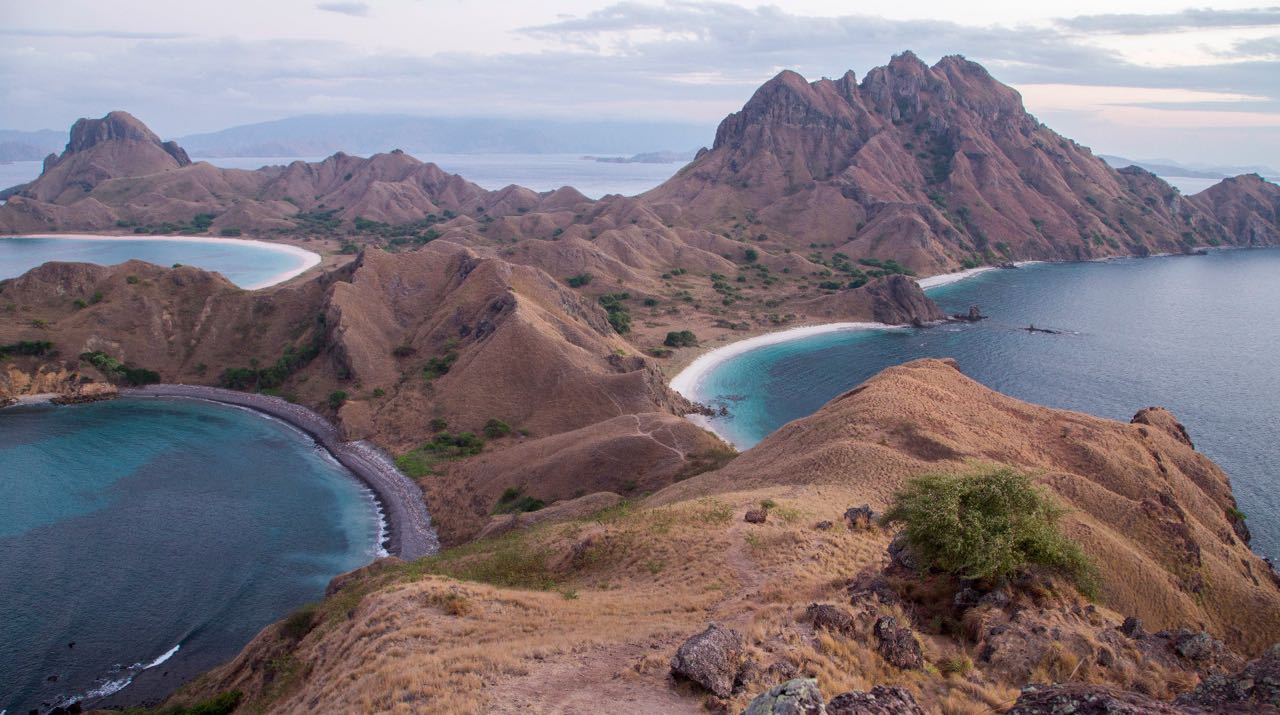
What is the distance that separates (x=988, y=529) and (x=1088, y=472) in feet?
68.9

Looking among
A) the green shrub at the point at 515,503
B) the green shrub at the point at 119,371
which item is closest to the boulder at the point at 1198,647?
the green shrub at the point at 515,503

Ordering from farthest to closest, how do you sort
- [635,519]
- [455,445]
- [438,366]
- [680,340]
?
[680,340] < [438,366] < [455,445] < [635,519]

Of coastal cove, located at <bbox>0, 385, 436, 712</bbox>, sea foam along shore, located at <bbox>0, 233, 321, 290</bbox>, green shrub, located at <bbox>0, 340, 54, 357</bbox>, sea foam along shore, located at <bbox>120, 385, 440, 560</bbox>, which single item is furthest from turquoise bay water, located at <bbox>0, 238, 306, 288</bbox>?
coastal cove, located at <bbox>0, 385, 436, 712</bbox>

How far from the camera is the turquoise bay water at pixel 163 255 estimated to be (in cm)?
15338

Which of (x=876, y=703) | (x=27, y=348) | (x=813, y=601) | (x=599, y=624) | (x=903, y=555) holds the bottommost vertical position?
(x=27, y=348)

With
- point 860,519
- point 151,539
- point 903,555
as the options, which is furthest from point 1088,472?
point 151,539

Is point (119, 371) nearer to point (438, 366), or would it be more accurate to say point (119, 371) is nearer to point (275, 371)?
point (275, 371)

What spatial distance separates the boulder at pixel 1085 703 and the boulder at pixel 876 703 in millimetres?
1600

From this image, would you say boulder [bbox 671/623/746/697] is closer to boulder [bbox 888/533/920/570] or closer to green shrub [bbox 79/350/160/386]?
boulder [bbox 888/533/920/570]

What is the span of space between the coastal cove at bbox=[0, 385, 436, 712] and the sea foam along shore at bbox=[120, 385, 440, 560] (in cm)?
16

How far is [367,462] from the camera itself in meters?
59.3

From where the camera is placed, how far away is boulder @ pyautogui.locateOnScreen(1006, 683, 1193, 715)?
1037 centimetres

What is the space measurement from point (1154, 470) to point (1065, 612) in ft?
78.6

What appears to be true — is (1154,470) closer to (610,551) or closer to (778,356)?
(610,551)
